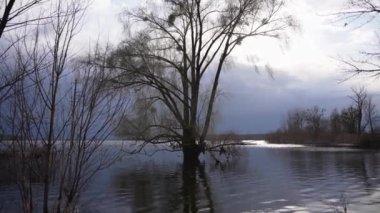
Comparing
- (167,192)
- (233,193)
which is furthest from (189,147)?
(233,193)

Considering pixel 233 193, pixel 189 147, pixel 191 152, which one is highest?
pixel 189 147

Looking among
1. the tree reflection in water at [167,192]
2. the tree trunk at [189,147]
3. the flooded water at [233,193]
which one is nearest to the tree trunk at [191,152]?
the tree trunk at [189,147]

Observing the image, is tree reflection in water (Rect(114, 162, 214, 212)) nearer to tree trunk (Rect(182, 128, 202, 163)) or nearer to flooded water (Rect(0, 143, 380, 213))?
flooded water (Rect(0, 143, 380, 213))

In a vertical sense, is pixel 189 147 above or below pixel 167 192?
above

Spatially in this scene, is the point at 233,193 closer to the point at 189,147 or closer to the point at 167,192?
the point at 167,192

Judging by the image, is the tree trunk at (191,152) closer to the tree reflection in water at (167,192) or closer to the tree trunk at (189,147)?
the tree trunk at (189,147)

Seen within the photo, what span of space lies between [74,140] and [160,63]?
3117cm

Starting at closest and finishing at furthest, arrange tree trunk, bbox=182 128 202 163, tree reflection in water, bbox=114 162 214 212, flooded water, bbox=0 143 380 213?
flooded water, bbox=0 143 380 213 → tree reflection in water, bbox=114 162 214 212 → tree trunk, bbox=182 128 202 163

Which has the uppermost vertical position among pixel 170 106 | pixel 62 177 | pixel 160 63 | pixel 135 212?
pixel 160 63

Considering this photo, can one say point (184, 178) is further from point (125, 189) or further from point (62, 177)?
point (62, 177)

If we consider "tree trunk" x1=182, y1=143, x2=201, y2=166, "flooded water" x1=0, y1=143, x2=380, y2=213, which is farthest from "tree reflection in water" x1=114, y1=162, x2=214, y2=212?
"tree trunk" x1=182, y1=143, x2=201, y2=166

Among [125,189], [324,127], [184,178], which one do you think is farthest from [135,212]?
[324,127]

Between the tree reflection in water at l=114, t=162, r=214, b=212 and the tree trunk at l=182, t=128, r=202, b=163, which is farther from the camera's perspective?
the tree trunk at l=182, t=128, r=202, b=163

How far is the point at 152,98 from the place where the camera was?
1534 inches
